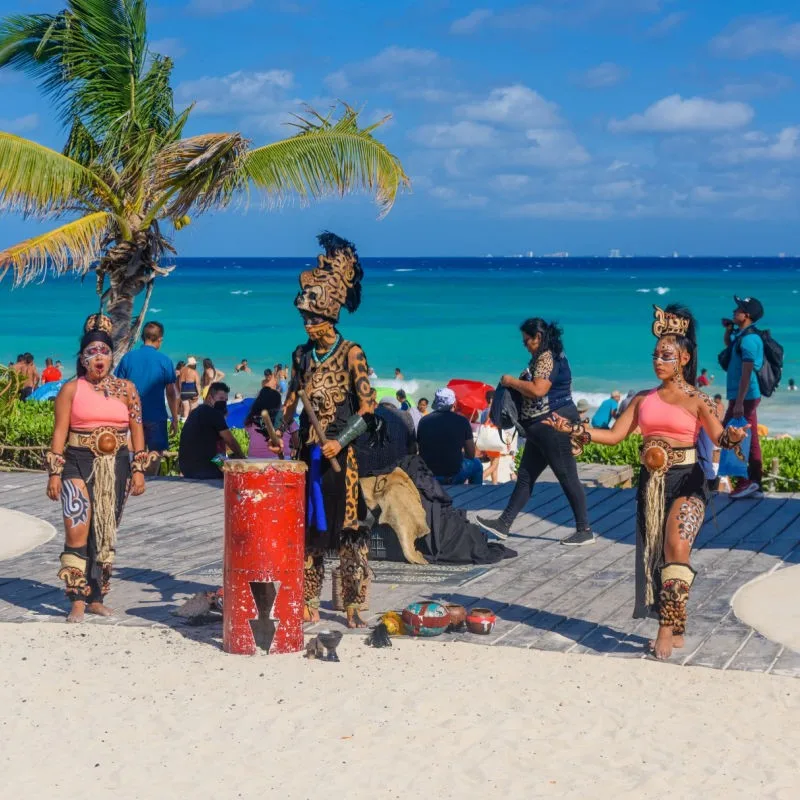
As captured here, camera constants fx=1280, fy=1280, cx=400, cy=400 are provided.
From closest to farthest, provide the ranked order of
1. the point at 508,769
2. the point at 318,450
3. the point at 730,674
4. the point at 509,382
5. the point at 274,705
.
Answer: the point at 508,769, the point at 274,705, the point at 730,674, the point at 318,450, the point at 509,382

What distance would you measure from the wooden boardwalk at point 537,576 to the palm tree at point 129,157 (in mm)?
2862

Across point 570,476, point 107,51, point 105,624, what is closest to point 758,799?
point 105,624

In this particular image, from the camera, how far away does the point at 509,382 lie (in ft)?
32.1

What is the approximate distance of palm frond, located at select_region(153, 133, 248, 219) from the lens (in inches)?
533

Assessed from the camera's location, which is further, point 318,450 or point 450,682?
point 318,450

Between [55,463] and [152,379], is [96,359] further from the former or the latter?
[152,379]

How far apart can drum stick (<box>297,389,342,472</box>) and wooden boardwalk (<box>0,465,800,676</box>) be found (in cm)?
105

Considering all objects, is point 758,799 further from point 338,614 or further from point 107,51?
point 107,51

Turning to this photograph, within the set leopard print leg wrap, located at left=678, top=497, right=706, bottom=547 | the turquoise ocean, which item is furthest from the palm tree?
the turquoise ocean

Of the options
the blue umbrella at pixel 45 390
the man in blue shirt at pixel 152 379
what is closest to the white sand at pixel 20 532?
the man in blue shirt at pixel 152 379

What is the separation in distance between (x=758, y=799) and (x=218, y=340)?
65.9 metres

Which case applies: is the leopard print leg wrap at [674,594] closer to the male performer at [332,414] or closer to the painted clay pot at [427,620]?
the painted clay pot at [427,620]

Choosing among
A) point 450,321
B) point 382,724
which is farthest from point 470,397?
point 450,321

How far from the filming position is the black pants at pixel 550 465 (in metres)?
9.91
